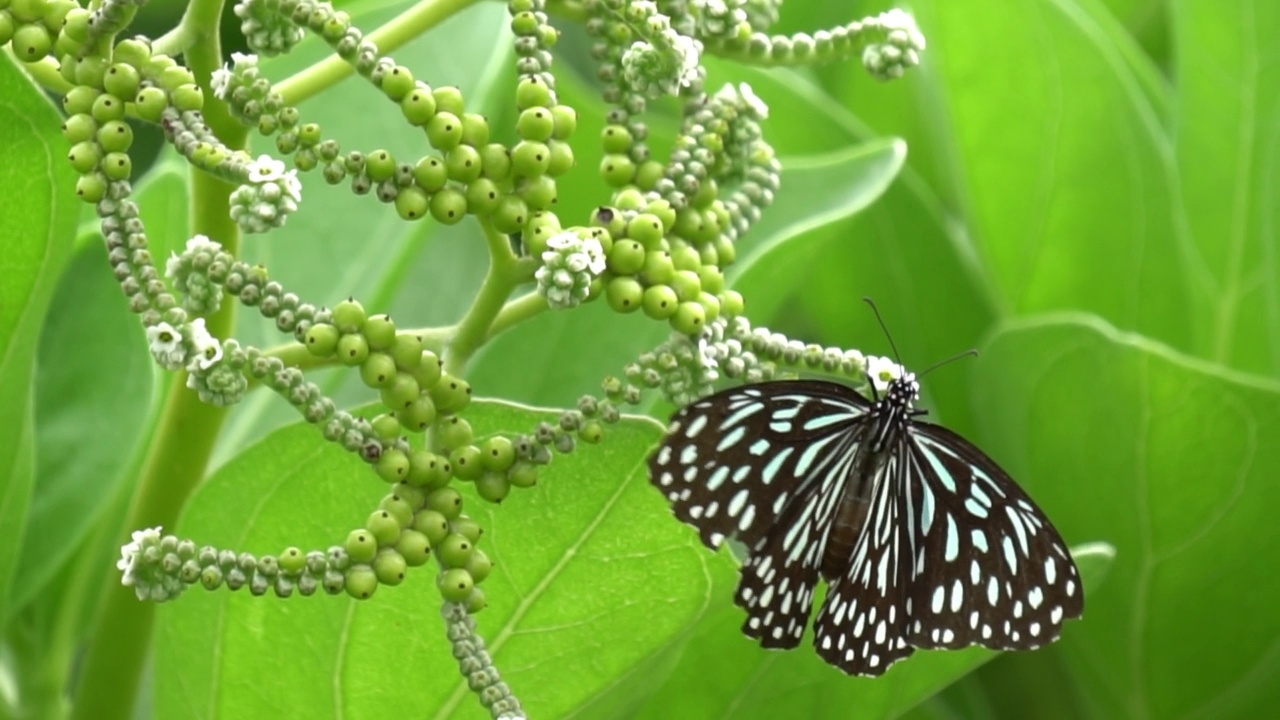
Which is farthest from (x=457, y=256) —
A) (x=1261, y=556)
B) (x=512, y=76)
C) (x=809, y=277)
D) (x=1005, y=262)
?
(x=1261, y=556)

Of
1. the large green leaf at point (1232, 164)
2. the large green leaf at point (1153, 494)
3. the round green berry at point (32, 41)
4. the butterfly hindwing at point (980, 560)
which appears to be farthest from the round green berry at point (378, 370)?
the large green leaf at point (1232, 164)

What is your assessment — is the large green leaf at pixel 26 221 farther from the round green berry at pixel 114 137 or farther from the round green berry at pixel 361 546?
the round green berry at pixel 361 546

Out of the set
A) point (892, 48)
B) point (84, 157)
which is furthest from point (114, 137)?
point (892, 48)

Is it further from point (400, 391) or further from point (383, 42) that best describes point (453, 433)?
point (383, 42)

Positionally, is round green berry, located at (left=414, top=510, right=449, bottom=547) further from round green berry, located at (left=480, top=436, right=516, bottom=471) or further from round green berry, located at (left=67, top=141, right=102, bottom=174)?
round green berry, located at (left=67, top=141, right=102, bottom=174)

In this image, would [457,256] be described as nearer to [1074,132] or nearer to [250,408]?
[250,408]

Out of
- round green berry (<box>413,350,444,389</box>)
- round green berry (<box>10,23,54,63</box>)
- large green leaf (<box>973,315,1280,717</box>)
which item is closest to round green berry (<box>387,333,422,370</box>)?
round green berry (<box>413,350,444,389</box>)
